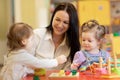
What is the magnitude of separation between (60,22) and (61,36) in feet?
0.60

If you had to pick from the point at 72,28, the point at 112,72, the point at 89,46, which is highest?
the point at 72,28

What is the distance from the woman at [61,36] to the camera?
6.09 ft

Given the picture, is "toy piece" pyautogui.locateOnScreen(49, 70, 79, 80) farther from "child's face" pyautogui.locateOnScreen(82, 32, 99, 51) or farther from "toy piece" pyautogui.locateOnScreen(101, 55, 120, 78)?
"child's face" pyautogui.locateOnScreen(82, 32, 99, 51)

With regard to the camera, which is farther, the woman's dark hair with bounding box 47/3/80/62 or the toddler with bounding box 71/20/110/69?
the woman's dark hair with bounding box 47/3/80/62

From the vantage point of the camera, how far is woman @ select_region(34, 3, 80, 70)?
1.86m

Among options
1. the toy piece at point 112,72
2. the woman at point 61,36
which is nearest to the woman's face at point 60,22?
the woman at point 61,36

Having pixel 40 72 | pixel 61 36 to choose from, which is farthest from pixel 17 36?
pixel 61 36

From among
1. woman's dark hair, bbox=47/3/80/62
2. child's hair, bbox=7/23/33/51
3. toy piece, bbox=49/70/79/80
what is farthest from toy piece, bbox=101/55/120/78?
woman's dark hair, bbox=47/3/80/62

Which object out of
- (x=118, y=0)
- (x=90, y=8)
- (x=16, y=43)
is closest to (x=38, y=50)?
(x=16, y=43)

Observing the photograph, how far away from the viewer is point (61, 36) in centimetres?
199

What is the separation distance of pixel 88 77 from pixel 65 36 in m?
0.74

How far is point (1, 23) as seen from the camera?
4906 millimetres

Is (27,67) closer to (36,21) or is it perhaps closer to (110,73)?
(110,73)

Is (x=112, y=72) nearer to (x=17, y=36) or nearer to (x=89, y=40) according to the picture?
(x=89, y=40)
